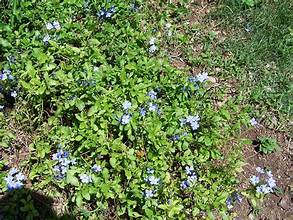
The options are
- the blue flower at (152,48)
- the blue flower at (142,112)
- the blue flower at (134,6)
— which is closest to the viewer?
the blue flower at (142,112)

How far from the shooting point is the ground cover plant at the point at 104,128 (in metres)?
3.24

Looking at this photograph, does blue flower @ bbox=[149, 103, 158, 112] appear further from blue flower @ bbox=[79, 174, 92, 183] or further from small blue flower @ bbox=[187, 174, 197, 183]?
blue flower @ bbox=[79, 174, 92, 183]

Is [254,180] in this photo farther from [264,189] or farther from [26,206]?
[26,206]

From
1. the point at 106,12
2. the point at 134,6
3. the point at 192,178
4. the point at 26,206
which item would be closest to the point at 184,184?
→ the point at 192,178

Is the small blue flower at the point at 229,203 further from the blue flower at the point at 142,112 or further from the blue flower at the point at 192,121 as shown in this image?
the blue flower at the point at 142,112

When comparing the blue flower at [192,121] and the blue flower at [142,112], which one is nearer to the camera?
the blue flower at [142,112]

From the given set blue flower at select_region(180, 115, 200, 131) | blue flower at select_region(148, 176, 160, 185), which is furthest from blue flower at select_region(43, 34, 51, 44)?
blue flower at select_region(148, 176, 160, 185)

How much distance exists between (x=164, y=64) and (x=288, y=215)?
1.45 m

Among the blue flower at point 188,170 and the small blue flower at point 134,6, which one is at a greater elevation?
the small blue flower at point 134,6

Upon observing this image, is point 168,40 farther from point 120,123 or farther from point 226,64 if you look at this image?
point 120,123

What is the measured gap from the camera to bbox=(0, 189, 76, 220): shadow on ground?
318cm

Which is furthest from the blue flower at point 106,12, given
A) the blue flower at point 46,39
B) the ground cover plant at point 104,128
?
the blue flower at point 46,39

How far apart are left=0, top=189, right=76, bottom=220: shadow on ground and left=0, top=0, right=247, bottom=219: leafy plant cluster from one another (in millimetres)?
75

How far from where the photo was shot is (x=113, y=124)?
3.34 meters
